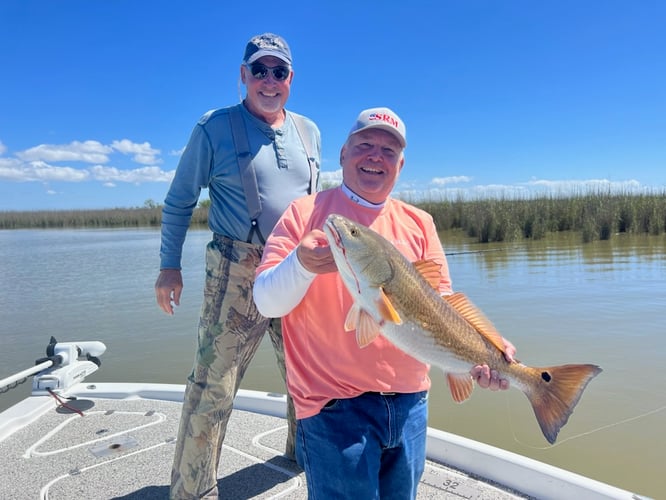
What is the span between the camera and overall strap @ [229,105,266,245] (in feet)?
10.0

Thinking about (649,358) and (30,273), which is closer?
(649,358)

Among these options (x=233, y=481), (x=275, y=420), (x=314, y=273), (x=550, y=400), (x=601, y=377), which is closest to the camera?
(x=314, y=273)

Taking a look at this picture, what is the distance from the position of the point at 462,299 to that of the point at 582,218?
851 inches

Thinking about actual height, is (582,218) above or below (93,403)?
above

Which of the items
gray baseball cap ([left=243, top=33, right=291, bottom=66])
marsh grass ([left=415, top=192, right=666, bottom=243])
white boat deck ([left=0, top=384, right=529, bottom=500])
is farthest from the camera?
marsh grass ([left=415, top=192, right=666, bottom=243])

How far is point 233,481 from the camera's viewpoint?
3.54 metres

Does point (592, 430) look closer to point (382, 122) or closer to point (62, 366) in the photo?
point (382, 122)

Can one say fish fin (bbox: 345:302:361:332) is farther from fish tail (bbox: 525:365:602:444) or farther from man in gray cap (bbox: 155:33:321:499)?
man in gray cap (bbox: 155:33:321:499)

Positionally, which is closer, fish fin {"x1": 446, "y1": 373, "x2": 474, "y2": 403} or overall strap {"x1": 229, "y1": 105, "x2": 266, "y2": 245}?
fish fin {"x1": 446, "y1": 373, "x2": 474, "y2": 403}

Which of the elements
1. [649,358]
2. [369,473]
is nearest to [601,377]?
[649,358]

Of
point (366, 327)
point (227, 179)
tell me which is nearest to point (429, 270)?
point (366, 327)

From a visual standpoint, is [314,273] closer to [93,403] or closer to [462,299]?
[462,299]

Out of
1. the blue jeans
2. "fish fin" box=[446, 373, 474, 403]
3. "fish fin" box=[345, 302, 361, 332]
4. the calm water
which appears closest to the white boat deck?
the blue jeans

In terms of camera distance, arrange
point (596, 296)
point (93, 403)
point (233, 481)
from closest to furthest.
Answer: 1. point (233, 481)
2. point (93, 403)
3. point (596, 296)
